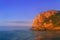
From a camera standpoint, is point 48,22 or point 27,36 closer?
point 27,36

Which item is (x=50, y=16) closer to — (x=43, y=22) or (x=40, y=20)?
(x=43, y=22)

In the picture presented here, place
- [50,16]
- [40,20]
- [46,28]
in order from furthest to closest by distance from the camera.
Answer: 1. [50,16]
2. [46,28]
3. [40,20]

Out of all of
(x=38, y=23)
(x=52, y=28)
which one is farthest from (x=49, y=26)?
(x=38, y=23)

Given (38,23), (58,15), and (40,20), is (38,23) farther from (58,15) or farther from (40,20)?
(58,15)

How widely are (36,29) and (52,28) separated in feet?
10.8

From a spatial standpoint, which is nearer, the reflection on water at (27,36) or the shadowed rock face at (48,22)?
the reflection on water at (27,36)

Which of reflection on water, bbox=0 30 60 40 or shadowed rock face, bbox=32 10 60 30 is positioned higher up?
shadowed rock face, bbox=32 10 60 30

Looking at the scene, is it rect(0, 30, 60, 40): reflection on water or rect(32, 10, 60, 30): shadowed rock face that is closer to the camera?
rect(0, 30, 60, 40): reflection on water

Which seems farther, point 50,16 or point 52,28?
point 50,16

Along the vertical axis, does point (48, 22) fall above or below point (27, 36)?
above

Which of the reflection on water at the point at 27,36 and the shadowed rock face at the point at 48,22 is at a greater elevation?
the shadowed rock face at the point at 48,22

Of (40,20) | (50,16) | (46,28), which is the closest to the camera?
(40,20)

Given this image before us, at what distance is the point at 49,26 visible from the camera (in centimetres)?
2867

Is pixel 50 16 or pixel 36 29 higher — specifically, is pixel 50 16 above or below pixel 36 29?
above
